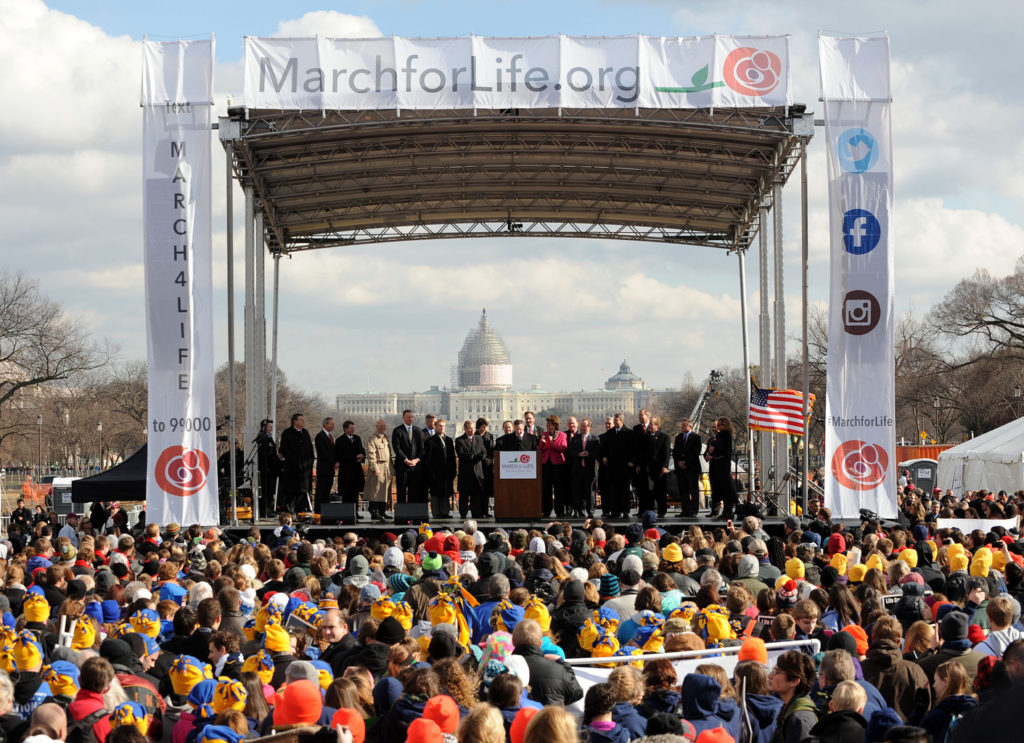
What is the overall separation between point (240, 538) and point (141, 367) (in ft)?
178

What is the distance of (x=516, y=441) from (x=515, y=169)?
19.3 feet

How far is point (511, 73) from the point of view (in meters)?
16.4

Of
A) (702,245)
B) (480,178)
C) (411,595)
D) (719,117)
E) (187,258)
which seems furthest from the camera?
(702,245)

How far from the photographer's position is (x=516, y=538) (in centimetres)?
1159

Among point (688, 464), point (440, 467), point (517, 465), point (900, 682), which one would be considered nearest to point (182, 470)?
point (440, 467)

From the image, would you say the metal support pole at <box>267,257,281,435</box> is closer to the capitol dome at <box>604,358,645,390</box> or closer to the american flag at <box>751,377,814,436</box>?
the american flag at <box>751,377,814,436</box>

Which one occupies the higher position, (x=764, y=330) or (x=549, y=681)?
A: (x=764, y=330)

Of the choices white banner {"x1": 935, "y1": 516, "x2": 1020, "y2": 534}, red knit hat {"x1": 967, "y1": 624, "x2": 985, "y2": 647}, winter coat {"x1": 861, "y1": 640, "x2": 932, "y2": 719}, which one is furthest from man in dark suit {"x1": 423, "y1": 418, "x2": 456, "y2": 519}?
winter coat {"x1": 861, "y1": 640, "x2": 932, "y2": 719}

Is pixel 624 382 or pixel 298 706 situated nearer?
pixel 298 706

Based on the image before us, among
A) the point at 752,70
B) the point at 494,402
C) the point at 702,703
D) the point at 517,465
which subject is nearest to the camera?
the point at 702,703

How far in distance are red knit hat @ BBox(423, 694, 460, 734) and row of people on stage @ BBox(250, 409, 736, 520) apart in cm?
1243

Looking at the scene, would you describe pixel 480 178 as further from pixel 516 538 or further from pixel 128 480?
pixel 516 538

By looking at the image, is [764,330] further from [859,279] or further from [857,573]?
[857,573]

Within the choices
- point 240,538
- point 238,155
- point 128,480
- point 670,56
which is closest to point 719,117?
point 670,56
